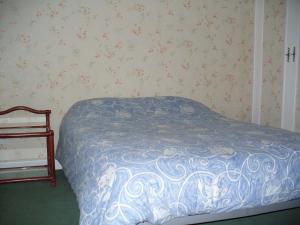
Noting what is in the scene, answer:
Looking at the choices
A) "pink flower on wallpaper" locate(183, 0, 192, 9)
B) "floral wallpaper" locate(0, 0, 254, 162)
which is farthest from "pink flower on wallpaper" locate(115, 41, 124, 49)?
"pink flower on wallpaper" locate(183, 0, 192, 9)

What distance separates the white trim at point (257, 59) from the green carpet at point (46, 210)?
5.39ft

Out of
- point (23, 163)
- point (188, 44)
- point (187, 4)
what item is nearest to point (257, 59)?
point (188, 44)

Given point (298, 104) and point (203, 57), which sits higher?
point (203, 57)

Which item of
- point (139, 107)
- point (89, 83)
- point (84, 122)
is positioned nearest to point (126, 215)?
point (84, 122)

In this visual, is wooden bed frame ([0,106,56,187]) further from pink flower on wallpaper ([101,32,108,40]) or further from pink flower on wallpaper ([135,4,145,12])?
pink flower on wallpaper ([135,4,145,12])

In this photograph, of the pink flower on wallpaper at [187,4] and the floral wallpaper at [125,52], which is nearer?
the floral wallpaper at [125,52]

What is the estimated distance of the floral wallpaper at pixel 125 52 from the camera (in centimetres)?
280

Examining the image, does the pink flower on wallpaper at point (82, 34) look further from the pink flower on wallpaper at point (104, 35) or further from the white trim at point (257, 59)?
the white trim at point (257, 59)

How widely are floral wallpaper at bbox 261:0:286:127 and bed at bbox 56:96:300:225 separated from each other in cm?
170

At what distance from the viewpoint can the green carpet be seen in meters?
1.91

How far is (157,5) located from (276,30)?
146cm

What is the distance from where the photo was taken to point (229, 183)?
1.46 meters

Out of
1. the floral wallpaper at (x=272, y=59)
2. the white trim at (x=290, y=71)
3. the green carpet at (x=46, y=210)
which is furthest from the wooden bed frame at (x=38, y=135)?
the white trim at (x=290, y=71)

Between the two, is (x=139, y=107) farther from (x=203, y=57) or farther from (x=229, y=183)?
(x=229, y=183)
